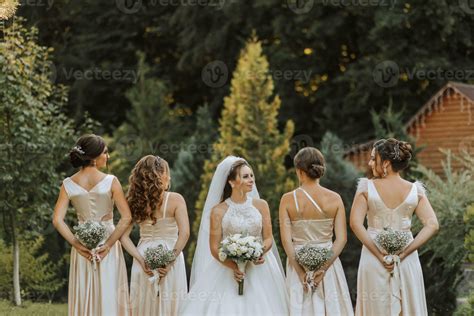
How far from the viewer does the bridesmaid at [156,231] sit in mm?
9391

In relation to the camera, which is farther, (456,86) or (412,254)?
(456,86)

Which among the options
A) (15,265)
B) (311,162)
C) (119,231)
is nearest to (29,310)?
(15,265)

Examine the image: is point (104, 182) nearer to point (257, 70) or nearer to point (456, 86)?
point (257, 70)

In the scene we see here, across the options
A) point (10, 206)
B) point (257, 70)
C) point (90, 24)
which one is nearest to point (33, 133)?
point (10, 206)

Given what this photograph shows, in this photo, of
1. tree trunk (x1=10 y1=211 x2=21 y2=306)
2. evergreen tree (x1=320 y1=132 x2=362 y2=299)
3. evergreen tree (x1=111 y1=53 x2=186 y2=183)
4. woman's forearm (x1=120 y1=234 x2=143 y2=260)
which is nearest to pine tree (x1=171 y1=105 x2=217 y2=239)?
evergreen tree (x1=111 y1=53 x2=186 y2=183)

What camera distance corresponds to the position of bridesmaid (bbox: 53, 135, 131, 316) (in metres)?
9.30

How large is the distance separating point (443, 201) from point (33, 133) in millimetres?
8001

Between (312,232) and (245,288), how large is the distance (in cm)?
85

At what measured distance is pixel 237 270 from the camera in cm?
917

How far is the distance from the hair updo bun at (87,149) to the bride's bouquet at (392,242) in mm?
2822

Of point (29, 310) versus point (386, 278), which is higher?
point (386, 278)

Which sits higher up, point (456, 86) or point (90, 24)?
point (90, 24)

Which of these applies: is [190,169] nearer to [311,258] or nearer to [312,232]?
[312,232]

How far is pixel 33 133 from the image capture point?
48.9 ft
